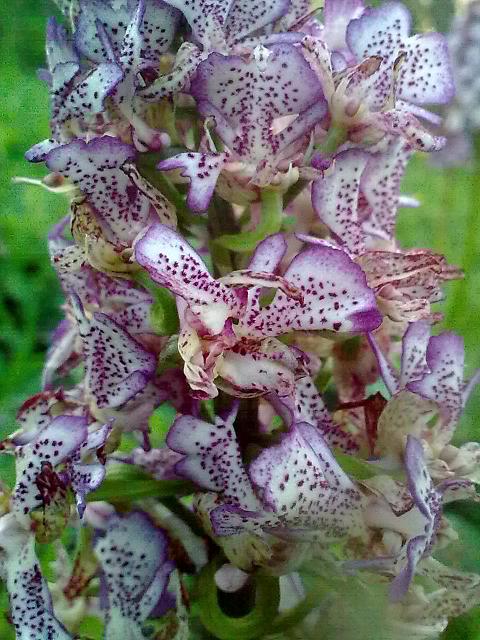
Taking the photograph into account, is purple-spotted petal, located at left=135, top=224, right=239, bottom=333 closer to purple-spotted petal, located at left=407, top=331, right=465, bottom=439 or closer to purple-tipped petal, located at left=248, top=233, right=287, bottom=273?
purple-tipped petal, located at left=248, top=233, right=287, bottom=273

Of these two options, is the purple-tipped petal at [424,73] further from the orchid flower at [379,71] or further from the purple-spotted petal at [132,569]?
the purple-spotted petal at [132,569]

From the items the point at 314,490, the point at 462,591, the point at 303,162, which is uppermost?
the point at 303,162

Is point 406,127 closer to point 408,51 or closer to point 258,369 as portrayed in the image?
point 408,51

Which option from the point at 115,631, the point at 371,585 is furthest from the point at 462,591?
the point at 115,631

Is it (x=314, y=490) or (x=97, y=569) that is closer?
(x=314, y=490)

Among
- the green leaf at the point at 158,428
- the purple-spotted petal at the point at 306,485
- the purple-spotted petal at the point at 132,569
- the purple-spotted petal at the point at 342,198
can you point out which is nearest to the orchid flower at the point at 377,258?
the purple-spotted petal at the point at 342,198

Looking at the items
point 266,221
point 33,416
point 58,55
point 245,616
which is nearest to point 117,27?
point 58,55

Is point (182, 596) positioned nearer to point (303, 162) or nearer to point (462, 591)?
point (462, 591)
